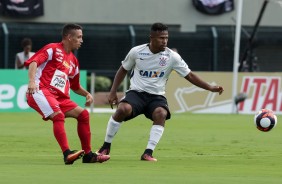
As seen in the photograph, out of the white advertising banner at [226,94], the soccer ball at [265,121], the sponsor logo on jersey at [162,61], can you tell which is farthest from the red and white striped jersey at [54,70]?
the white advertising banner at [226,94]

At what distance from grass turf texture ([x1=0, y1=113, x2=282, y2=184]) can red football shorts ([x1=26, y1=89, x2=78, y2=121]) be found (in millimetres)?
691

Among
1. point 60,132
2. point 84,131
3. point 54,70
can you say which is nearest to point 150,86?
point 84,131

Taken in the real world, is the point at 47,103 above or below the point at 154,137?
above

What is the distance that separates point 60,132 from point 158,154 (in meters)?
2.77

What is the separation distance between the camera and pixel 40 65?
45.9 feet

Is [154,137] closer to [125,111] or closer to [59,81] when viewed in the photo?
[125,111]

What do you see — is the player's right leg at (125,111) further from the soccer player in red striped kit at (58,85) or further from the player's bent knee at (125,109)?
the soccer player in red striped kit at (58,85)

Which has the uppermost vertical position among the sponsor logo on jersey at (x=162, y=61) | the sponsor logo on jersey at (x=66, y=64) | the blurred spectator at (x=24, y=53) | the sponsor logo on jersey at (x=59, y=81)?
the sponsor logo on jersey at (x=66, y=64)

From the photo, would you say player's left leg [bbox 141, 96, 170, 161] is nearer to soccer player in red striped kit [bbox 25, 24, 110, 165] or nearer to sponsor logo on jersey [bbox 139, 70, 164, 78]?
sponsor logo on jersey [bbox 139, 70, 164, 78]

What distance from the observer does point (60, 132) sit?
1355 centimetres

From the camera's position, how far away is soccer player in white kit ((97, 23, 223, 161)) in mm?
14695

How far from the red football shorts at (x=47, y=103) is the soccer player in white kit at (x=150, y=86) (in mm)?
978

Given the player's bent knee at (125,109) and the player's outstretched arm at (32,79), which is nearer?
the player's outstretched arm at (32,79)

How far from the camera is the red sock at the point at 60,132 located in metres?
13.5
